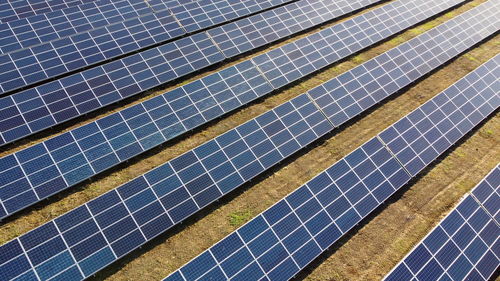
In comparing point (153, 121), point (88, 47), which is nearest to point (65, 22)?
point (88, 47)

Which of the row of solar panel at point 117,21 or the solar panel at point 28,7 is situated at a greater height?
the row of solar panel at point 117,21

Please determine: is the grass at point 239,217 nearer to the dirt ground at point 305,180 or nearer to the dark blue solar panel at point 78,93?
the dirt ground at point 305,180

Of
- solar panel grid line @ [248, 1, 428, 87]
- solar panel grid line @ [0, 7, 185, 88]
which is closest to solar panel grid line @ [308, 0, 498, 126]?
solar panel grid line @ [248, 1, 428, 87]

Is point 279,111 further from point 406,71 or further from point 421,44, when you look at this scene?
point 421,44

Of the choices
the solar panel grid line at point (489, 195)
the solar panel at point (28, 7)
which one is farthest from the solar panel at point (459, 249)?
the solar panel at point (28, 7)

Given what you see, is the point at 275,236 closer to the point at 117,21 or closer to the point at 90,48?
the point at 90,48

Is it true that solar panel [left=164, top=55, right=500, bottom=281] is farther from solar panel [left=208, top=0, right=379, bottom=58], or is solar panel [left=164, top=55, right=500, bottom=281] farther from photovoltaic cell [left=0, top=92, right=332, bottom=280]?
solar panel [left=208, top=0, right=379, bottom=58]

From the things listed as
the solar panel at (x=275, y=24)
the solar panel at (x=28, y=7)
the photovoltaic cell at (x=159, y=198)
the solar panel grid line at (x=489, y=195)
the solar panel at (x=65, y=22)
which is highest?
the solar panel grid line at (x=489, y=195)
